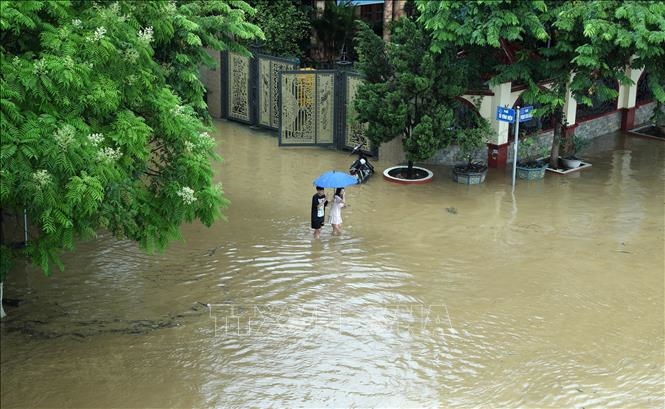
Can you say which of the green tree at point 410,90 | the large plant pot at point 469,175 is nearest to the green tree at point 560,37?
the green tree at point 410,90

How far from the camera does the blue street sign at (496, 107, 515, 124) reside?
749 inches

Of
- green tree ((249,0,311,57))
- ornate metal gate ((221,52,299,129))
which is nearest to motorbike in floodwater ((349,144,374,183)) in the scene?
ornate metal gate ((221,52,299,129))

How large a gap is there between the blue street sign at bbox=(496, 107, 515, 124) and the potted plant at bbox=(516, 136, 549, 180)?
137cm

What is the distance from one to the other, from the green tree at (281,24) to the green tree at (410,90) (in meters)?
6.40

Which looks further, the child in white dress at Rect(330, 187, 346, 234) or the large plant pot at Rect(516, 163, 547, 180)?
the large plant pot at Rect(516, 163, 547, 180)

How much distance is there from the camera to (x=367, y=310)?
13609 millimetres

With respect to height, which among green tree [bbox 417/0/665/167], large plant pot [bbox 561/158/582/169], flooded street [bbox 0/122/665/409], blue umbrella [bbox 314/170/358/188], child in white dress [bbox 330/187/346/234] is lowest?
flooded street [bbox 0/122/665/409]

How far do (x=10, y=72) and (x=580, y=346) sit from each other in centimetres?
839

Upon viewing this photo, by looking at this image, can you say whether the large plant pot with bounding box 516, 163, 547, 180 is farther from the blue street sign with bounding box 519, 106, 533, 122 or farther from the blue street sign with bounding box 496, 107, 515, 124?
the blue street sign with bounding box 496, 107, 515, 124

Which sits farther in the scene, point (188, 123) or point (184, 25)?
point (184, 25)

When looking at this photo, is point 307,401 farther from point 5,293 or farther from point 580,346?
point 5,293

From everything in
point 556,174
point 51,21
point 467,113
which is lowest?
point 556,174

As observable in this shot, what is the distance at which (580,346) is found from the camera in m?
12.6

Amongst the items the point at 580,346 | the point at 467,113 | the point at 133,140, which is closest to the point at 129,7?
the point at 133,140
